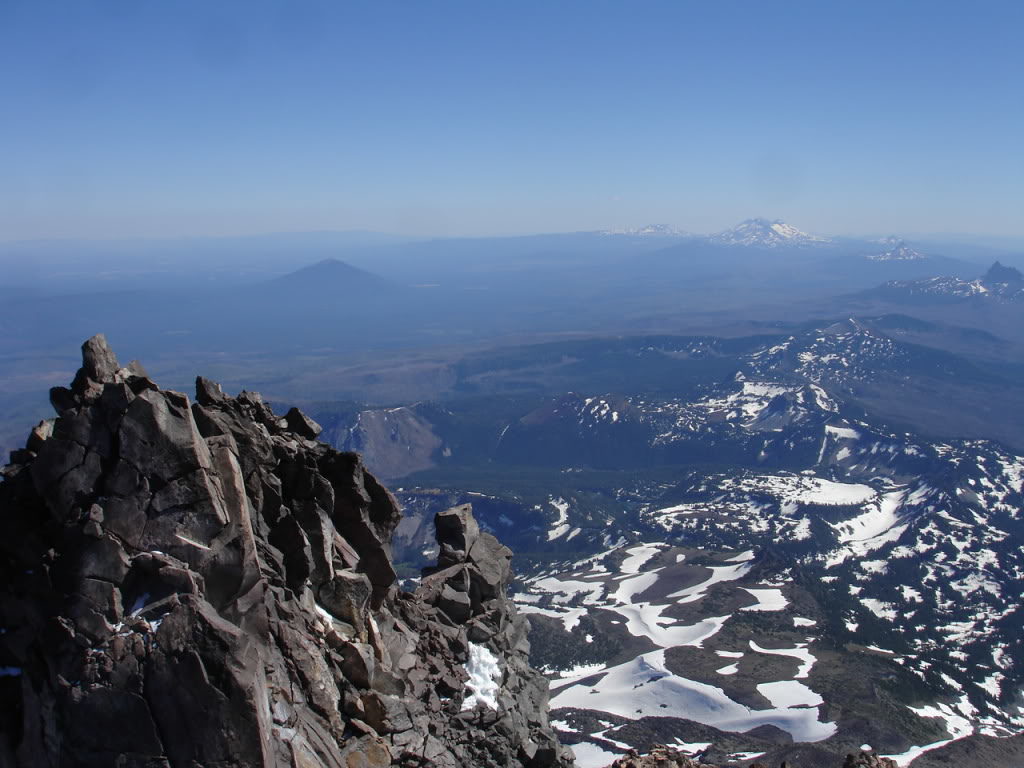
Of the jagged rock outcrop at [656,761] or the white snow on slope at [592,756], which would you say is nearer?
the jagged rock outcrop at [656,761]

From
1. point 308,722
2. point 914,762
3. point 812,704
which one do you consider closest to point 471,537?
point 308,722

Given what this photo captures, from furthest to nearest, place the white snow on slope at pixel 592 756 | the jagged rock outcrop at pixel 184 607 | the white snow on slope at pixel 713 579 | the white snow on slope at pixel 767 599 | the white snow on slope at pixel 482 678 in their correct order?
the white snow on slope at pixel 713 579 → the white snow on slope at pixel 767 599 → the white snow on slope at pixel 592 756 → the white snow on slope at pixel 482 678 → the jagged rock outcrop at pixel 184 607

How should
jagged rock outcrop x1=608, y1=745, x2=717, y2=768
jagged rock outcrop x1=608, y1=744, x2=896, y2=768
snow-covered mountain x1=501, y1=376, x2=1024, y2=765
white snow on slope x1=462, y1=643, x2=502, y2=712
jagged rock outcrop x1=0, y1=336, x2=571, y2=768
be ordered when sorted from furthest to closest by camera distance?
1. snow-covered mountain x1=501, y1=376, x2=1024, y2=765
2. jagged rock outcrop x1=608, y1=744, x2=896, y2=768
3. jagged rock outcrop x1=608, y1=745, x2=717, y2=768
4. white snow on slope x1=462, y1=643, x2=502, y2=712
5. jagged rock outcrop x1=0, y1=336, x2=571, y2=768

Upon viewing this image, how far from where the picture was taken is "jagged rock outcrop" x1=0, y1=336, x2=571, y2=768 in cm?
1661

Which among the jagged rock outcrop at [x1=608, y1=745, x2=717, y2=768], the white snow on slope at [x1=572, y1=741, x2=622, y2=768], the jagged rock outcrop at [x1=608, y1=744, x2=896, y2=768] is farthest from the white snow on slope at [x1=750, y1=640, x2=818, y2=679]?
the jagged rock outcrop at [x1=608, y1=745, x2=717, y2=768]

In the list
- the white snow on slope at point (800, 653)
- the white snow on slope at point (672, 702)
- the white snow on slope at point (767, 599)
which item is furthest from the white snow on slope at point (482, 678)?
the white snow on slope at point (767, 599)

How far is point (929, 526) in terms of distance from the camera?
195 m

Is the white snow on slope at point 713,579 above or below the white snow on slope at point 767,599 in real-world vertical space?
below

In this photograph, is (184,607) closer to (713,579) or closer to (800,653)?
(800,653)

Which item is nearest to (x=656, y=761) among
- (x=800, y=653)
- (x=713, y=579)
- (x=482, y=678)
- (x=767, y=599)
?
(x=482, y=678)

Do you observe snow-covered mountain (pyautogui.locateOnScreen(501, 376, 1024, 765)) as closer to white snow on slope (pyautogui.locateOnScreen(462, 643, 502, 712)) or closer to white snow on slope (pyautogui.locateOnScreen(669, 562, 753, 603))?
white snow on slope (pyautogui.locateOnScreen(669, 562, 753, 603))

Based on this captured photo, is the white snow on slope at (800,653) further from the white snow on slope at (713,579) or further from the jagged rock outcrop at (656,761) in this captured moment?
the jagged rock outcrop at (656,761)

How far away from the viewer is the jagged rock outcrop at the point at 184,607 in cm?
1661

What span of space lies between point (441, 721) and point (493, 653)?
605 cm
